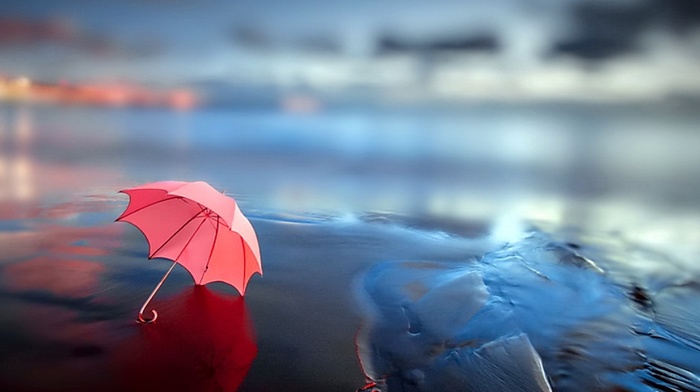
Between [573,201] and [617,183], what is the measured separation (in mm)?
12500

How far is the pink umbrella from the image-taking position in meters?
4.91

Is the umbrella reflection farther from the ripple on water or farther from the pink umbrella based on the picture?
the ripple on water

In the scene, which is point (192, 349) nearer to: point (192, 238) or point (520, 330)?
point (192, 238)

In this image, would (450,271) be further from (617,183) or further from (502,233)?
(617,183)

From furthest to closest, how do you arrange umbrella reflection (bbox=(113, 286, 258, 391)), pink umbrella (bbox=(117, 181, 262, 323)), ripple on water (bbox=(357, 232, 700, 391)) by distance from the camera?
1. pink umbrella (bbox=(117, 181, 262, 323))
2. ripple on water (bbox=(357, 232, 700, 391))
3. umbrella reflection (bbox=(113, 286, 258, 391))

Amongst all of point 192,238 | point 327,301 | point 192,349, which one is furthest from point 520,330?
point 192,238

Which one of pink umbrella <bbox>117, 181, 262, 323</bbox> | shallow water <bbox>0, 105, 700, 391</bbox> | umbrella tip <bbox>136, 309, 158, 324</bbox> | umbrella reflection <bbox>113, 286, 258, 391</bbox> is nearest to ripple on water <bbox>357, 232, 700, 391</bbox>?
shallow water <bbox>0, 105, 700, 391</bbox>

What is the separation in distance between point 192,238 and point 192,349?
1259 mm

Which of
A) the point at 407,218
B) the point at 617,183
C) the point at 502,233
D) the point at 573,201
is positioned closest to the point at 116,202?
the point at 407,218

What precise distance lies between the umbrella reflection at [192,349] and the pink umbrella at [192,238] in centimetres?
33

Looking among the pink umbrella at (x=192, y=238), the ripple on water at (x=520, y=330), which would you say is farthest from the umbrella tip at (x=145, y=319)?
the ripple on water at (x=520, y=330)

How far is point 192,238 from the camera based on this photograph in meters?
5.21

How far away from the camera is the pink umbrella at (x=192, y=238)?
491 centimetres

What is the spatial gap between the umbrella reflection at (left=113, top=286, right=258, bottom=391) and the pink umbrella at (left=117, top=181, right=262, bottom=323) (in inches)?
13.1
